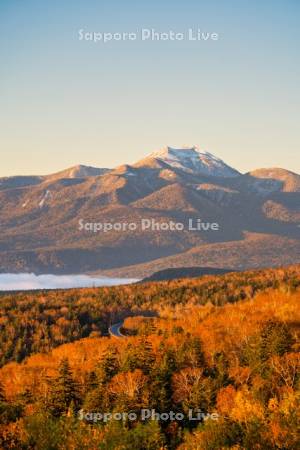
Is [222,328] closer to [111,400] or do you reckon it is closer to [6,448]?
[111,400]

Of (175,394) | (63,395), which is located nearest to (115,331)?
(175,394)

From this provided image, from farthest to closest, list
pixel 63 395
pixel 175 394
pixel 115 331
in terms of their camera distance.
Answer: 1. pixel 115 331
2. pixel 175 394
3. pixel 63 395

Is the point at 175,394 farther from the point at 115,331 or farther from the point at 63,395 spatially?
the point at 115,331

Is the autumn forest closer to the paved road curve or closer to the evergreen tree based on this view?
the evergreen tree

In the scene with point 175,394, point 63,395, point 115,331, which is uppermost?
point 63,395

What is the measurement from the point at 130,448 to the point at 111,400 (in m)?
25.8

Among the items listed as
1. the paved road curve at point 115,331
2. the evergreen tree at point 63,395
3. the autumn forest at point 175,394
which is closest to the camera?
the autumn forest at point 175,394

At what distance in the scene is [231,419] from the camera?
71375mm

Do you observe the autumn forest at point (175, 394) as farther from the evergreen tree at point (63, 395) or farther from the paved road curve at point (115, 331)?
the paved road curve at point (115, 331)

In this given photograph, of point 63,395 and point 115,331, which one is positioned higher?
point 63,395

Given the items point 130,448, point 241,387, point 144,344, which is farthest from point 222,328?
point 130,448

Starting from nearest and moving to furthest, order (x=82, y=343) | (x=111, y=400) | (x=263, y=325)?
(x=111, y=400), (x=263, y=325), (x=82, y=343)

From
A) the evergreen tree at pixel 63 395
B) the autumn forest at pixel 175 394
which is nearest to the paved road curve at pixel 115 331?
the autumn forest at pixel 175 394

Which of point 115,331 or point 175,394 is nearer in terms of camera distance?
point 175,394
